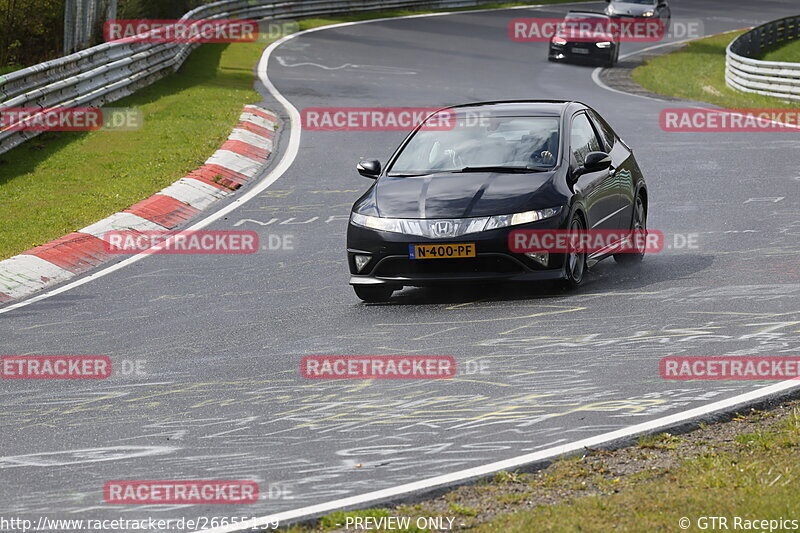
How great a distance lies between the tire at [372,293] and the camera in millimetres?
10398

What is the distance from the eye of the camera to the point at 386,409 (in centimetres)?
732

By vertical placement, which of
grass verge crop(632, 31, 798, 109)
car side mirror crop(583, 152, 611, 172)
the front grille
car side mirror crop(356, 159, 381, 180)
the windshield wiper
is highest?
car side mirror crop(583, 152, 611, 172)

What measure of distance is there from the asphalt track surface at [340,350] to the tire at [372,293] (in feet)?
0.55

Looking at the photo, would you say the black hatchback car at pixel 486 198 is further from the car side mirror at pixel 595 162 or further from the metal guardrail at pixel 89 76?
the metal guardrail at pixel 89 76

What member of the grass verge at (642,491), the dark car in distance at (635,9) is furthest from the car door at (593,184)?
the dark car in distance at (635,9)

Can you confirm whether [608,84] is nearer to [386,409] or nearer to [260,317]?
[260,317]

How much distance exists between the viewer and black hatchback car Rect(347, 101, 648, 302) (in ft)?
32.5

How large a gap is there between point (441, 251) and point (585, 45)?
25040 mm

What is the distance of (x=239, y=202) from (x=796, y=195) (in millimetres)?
6552

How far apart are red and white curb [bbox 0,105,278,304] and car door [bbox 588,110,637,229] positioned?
4.99 m

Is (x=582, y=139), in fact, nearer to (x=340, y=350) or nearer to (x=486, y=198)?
(x=486, y=198)

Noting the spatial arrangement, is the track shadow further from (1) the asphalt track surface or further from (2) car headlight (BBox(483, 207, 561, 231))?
(2) car headlight (BBox(483, 207, 561, 231))

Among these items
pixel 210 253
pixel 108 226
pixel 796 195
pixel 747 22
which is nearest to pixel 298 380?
pixel 210 253

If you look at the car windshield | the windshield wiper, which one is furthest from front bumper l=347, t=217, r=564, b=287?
the car windshield
